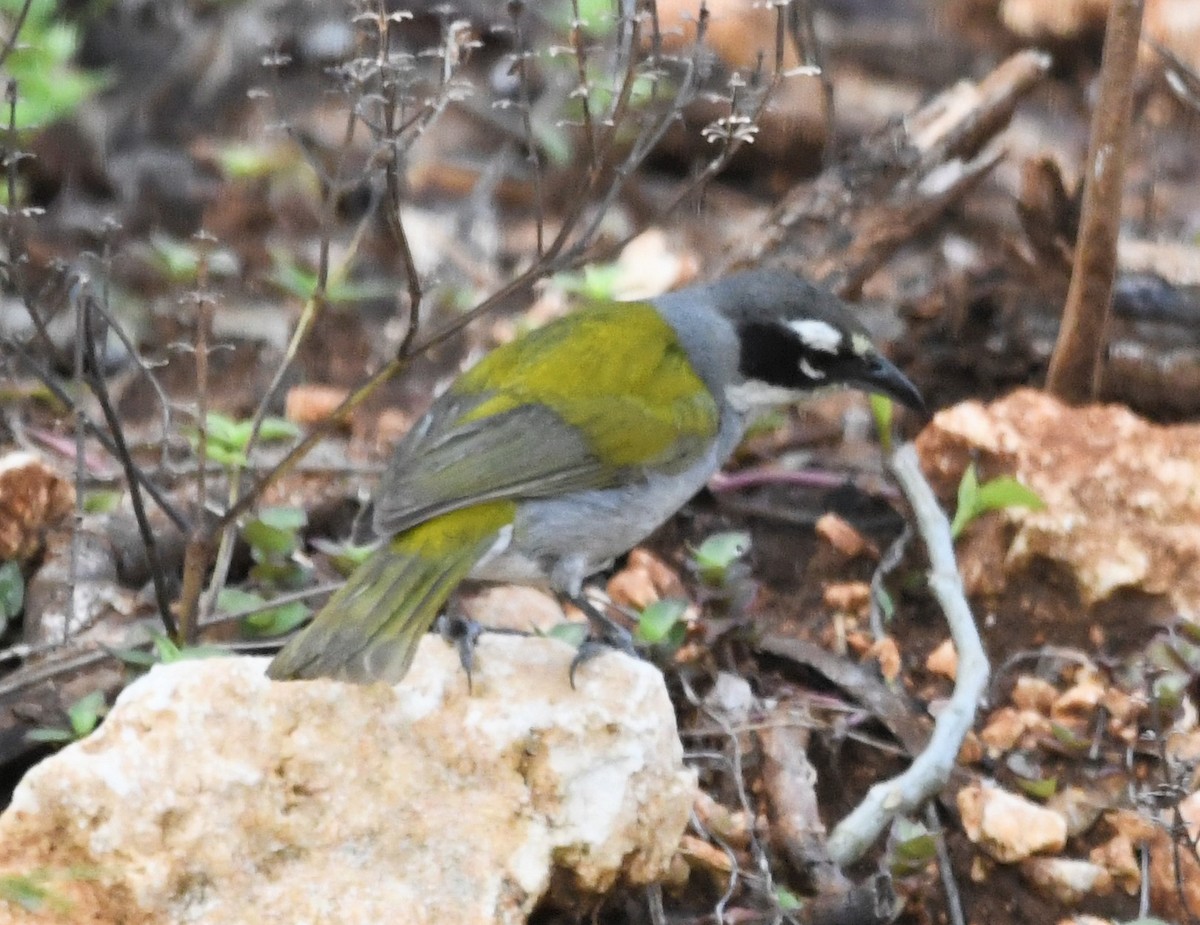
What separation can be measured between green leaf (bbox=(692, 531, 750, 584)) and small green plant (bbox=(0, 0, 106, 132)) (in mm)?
2778

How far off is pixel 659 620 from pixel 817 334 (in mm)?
857

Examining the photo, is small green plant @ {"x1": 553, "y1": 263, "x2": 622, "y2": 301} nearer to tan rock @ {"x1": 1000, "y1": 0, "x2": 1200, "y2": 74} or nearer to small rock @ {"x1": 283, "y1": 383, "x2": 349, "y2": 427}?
small rock @ {"x1": 283, "y1": 383, "x2": 349, "y2": 427}

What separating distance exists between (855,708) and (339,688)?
4.91 ft

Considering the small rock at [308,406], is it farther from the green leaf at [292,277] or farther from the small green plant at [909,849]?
the small green plant at [909,849]

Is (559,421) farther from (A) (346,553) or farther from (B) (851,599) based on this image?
(B) (851,599)

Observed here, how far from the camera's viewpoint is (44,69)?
6.39m

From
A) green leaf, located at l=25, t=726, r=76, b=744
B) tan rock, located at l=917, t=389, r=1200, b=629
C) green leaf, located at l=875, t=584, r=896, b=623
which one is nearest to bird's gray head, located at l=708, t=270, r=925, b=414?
tan rock, located at l=917, t=389, r=1200, b=629

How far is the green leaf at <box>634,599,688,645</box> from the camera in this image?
4.14 meters

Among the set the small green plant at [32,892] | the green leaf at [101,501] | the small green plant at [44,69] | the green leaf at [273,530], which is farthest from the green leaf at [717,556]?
the small green plant at [44,69]

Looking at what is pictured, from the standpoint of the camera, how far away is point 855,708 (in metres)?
4.21

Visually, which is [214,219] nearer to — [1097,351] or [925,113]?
[925,113]

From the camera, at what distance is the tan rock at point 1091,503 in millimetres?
4320

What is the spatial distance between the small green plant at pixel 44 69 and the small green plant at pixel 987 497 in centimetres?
331

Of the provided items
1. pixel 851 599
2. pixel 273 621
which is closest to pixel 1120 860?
pixel 851 599
